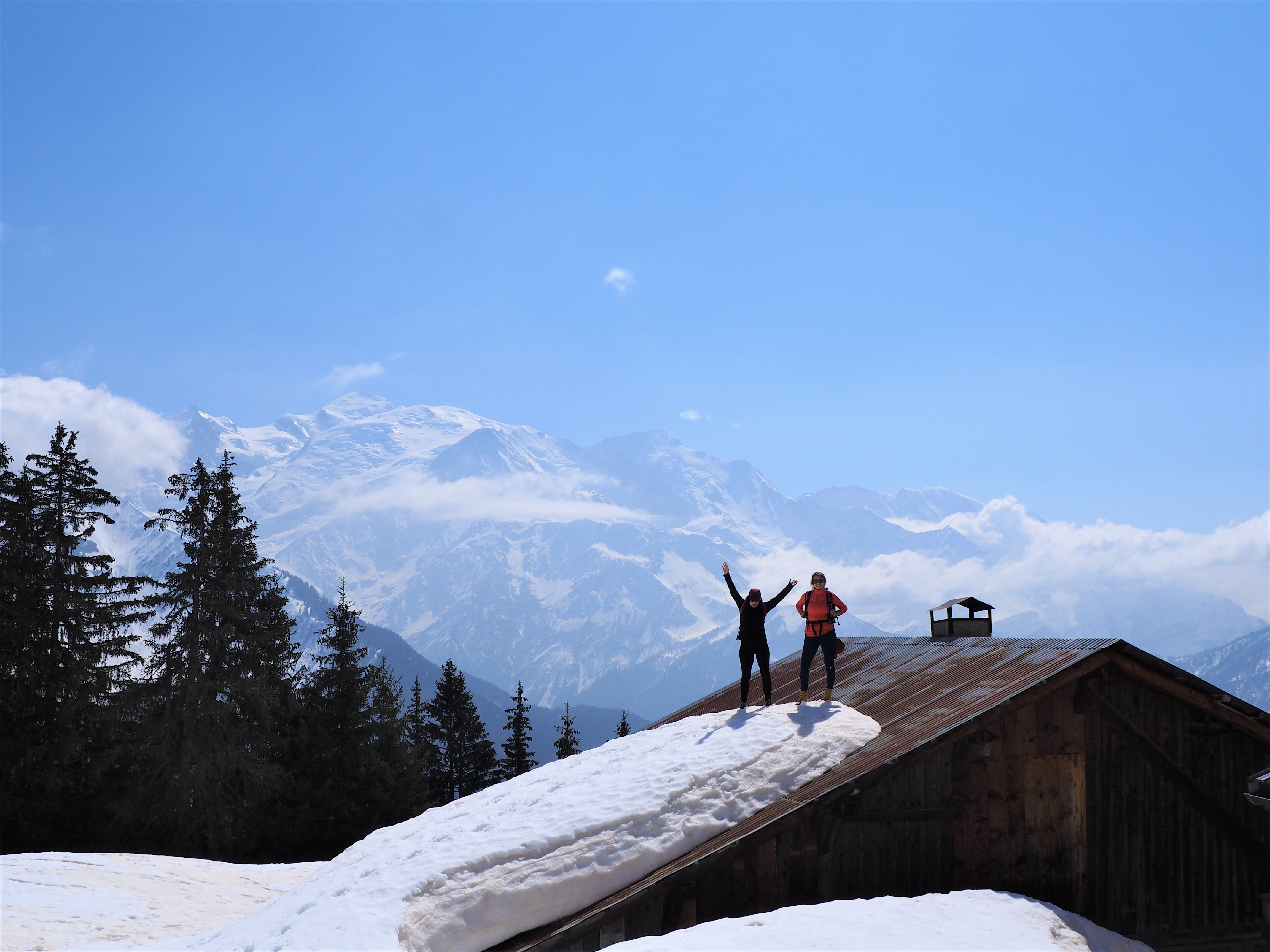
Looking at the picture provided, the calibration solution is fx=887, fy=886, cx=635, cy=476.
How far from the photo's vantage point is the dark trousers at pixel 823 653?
602 inches

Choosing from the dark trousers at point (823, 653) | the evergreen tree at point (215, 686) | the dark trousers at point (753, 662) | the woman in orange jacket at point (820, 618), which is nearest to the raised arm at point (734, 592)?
the dark trousers at point (753, 662)

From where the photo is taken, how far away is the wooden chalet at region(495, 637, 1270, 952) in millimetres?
12969

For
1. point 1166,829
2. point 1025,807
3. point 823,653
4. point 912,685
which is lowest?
point 1166,829

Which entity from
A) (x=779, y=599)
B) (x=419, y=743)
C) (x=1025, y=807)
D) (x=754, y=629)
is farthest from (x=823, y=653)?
(x=419, y=743)

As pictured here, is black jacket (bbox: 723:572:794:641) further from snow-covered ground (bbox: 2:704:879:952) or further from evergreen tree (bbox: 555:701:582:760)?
evergreen tree (bbox: 555:701:582:760)

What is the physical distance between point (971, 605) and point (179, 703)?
29537mm

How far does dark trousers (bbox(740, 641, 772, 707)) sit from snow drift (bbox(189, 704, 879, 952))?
1.48ft

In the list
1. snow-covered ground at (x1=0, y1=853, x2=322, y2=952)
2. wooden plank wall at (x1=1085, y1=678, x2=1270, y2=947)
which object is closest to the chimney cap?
wooden plank wall at (x1=1085, y1=678, x2=1270, y2=947)

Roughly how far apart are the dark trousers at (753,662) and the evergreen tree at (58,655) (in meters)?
26.8

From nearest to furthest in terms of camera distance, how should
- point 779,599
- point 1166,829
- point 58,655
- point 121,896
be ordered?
point 1166,829, point 779,599, point 121,896, point 58,655

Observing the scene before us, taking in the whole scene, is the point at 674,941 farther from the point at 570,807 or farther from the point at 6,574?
the point at 6,574

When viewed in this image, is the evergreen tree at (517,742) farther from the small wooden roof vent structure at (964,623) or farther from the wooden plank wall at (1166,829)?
the wooden plank wall at (1166,829)

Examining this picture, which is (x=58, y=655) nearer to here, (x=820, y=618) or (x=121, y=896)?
(x=121, y=896)

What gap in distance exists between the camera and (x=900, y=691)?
1714 centimetres
